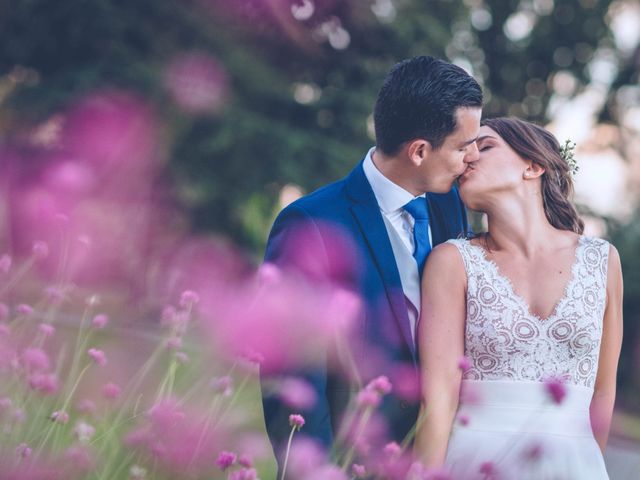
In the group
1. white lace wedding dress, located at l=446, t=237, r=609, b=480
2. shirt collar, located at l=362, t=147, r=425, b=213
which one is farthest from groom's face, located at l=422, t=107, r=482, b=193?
white lace wedding dress, located at l=446, t=237, r=609, b=480

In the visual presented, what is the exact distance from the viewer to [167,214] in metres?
11.8

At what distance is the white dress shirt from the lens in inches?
121

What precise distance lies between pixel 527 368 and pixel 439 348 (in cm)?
39

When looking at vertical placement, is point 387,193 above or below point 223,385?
above

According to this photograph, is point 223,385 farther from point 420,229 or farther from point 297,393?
point 420,229

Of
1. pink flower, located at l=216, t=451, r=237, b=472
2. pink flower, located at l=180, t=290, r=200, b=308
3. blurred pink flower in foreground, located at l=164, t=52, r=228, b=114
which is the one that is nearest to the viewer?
pink flower, located at l=216, t=451, r=237, b=472

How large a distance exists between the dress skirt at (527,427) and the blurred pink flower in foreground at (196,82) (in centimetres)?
838

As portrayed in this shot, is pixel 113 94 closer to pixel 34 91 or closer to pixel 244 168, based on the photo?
pixel 34 91

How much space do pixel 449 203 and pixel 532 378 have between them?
0.83 metres

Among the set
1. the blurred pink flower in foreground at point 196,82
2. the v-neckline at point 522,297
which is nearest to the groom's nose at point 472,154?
the v-neckline at point 522,297

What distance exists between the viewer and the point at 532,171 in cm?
329

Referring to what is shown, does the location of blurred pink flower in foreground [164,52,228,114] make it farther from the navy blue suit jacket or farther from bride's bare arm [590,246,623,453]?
bride's bare arm [590,246,623,453]

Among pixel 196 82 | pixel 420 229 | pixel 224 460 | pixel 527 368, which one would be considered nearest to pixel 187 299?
pixel 224 460

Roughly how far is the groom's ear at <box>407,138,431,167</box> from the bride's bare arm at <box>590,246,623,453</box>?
825 mm
